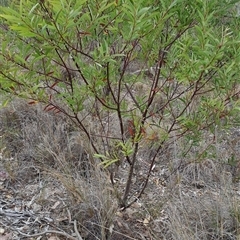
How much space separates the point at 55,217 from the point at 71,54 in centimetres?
121

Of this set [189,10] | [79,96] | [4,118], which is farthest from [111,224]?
[4,118]

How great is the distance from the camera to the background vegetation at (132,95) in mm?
1531

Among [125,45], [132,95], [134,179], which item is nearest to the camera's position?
[125,45]

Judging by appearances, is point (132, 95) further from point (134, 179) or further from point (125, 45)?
point (134, 179)

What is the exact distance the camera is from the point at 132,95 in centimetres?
225

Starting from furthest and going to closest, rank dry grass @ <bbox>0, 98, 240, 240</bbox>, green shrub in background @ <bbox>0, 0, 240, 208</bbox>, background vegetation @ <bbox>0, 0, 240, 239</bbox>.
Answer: dry grass @ <bbox>0, 98, 240, 240</bbox>, background vegetation @ <bbox>0, 0, 240, 239</bbox>, green shrub in background @ <bbox>0, 0, 240, 208</bbox>

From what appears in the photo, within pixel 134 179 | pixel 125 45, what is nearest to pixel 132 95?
pixel 125 45

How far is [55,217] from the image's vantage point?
2410 millimetres

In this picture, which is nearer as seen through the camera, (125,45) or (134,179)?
(125,45)

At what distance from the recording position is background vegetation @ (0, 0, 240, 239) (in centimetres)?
153

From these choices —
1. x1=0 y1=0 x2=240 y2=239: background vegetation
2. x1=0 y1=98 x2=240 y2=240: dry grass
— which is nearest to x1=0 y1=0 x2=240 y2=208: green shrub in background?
x1=0 y1=0 x2=240 y2=239: background vegetation

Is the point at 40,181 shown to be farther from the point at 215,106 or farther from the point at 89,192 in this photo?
the point at 215,106

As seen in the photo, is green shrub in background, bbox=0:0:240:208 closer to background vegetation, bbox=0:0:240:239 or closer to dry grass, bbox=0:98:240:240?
background vegetation, bbox=0:0:240:239

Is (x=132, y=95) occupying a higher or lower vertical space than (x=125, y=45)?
lower
